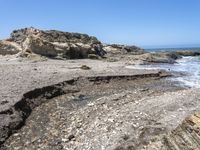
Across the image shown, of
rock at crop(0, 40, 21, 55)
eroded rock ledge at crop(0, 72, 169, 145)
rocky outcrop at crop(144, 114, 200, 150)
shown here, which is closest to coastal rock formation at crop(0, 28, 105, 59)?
rock at crop(0, 40, 21, 55)

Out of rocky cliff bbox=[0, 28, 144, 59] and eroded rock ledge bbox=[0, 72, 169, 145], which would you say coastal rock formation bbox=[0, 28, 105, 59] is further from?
eroded rock ledge bbox=[0, 72, 169, 145]

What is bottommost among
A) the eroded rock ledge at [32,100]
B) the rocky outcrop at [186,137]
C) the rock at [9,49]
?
the rock at [9,49]

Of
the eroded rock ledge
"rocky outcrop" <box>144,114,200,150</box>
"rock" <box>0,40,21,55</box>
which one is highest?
"rocky outcrop" <box>144,114,200,150</box>

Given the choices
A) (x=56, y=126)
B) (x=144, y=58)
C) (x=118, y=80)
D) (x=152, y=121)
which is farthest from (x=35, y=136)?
(x=144, y=58)

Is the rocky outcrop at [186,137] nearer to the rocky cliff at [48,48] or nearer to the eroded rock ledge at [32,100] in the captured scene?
A: the eroded rock ledge at [32,100]

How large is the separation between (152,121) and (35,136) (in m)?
5.76

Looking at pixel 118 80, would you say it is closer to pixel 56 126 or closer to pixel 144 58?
pixel 56 126

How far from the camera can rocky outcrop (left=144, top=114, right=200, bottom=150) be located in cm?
978

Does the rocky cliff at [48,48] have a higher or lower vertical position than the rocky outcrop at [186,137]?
A: lower

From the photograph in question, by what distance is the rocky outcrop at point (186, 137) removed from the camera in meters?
9.78

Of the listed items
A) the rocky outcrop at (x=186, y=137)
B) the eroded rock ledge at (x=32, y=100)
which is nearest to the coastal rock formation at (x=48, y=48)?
the eroded rock ledge at (x=32, y=100)

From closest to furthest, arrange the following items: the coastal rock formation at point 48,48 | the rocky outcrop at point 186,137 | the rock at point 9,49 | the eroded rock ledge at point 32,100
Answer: the rocky outcrop at point 186,137
the eroded rock ledge at point 32,100
the coastal rock formation at point 48,48
the rock at point 9,49

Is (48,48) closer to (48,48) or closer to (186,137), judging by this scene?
(48,48)

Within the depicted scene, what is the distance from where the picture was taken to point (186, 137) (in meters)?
10.1
